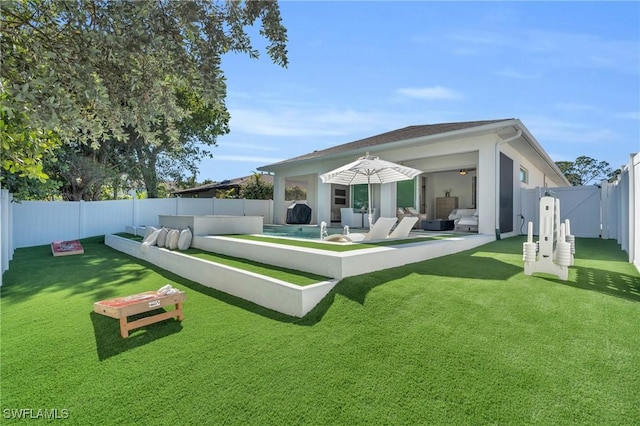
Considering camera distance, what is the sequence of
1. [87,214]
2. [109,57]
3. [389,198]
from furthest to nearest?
[87,214], [389,198], [109,57]

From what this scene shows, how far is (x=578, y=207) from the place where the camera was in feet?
37.3

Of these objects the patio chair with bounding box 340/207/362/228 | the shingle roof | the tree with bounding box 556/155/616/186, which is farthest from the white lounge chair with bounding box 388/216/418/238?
the tree with bounding box 556/155/616/186

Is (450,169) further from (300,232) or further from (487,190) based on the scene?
(300,232)

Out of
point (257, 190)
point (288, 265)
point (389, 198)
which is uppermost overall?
point (257, 190)

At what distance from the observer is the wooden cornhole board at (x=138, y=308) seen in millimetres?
3482

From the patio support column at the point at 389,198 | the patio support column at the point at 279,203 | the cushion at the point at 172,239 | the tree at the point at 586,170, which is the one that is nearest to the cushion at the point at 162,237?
the cushion at the point at 172,239

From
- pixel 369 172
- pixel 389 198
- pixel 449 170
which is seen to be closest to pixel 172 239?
pixel 369 172

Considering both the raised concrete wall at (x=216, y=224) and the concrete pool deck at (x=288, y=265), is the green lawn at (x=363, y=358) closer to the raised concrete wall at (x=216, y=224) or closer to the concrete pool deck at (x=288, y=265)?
the concrete pool deck at (x=288, y=265)

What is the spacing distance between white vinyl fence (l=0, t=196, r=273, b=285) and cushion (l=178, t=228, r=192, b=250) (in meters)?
6.42

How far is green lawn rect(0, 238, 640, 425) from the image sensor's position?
7.03 feet

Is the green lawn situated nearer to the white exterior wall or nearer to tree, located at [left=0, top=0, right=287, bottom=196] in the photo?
tree, located at [left=0, top=0, right=287, bottom=196]

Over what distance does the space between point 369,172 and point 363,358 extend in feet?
24.6

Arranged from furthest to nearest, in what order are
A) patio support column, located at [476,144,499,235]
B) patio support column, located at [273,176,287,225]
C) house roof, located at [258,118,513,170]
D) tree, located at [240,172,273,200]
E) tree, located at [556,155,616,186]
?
tree, located at [556,155,616,186], tree, located at [240,172,273,200], patio support column, located at [273,176,287,225], house roof, located at [258,118,513,170], patio support column, located at [476,144,499,235]

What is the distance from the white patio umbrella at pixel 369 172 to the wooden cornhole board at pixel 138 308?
6159mm
